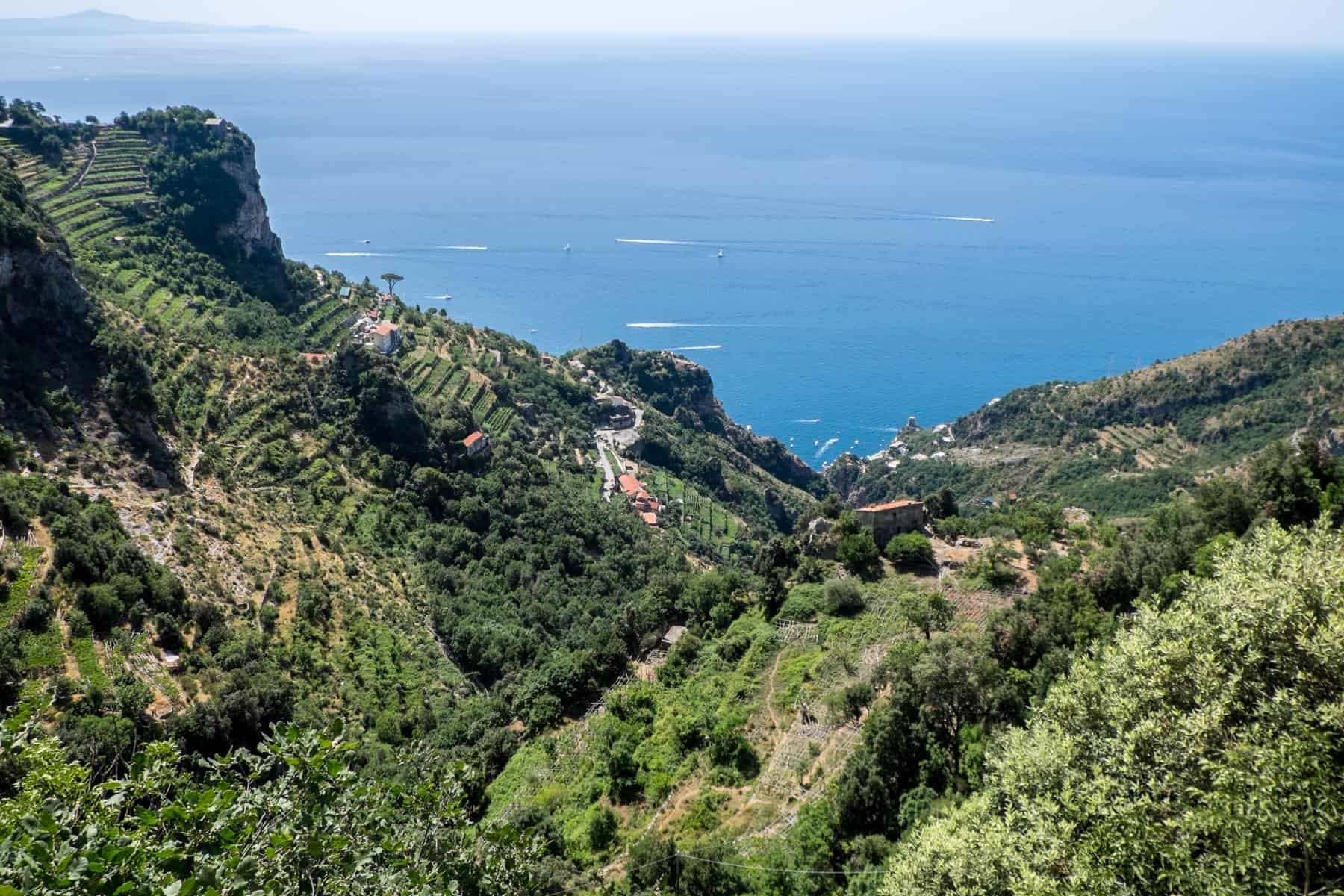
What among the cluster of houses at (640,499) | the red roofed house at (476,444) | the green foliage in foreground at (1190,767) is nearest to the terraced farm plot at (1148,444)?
the cluster of houses at (640,499)

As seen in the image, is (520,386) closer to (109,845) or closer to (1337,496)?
(1337,496)

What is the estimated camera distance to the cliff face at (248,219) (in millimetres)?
65250

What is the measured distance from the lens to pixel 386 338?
201ft

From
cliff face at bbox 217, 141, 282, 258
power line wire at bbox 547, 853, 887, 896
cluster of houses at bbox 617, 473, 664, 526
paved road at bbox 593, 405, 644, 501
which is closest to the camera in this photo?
power line wire at bbox 547, 853, 887, 896

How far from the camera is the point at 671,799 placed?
77.8 feet

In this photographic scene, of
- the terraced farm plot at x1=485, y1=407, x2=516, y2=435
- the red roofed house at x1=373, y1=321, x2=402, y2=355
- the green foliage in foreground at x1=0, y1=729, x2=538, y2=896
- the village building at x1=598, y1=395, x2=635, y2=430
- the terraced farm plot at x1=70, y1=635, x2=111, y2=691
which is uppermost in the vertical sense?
the green foliage in foreground at x1=0, y1=729, x2=538, y2=896

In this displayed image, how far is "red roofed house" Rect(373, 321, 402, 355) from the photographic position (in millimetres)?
60812

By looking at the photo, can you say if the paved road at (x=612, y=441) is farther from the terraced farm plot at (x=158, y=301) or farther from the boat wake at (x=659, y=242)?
the boat wake at (x=659, y=242)

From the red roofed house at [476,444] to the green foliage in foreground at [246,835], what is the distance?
43.1 metres

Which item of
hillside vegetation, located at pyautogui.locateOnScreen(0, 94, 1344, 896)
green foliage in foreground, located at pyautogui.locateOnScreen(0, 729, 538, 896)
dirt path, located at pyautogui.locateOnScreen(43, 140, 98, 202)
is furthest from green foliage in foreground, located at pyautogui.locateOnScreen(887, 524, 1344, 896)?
dirt path, located at pyautogui.locateOnScreen(43, 140, 98, 202)

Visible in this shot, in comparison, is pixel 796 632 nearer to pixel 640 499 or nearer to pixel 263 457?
pixel 263 457

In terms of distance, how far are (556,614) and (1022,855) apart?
1269 inches

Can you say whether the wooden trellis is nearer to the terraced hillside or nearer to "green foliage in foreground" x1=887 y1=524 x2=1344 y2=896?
"green foliage in foreground" x1=887 y1=524 x2=1344 y2=896

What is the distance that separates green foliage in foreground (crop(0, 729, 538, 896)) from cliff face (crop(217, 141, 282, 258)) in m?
64.7
